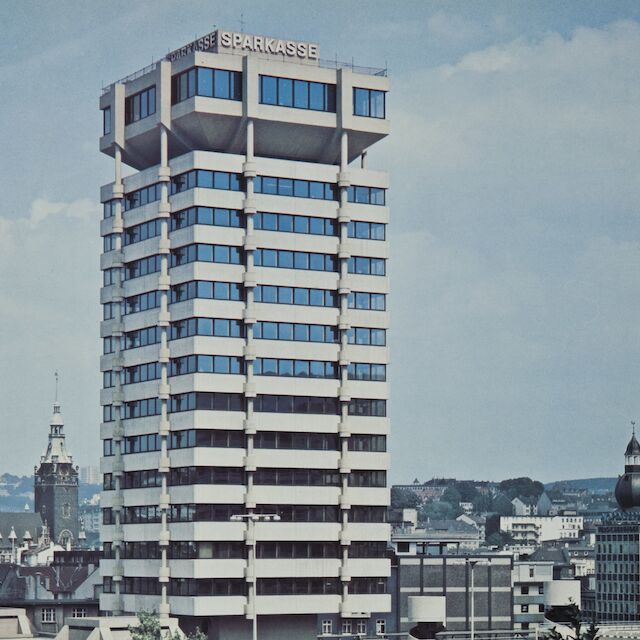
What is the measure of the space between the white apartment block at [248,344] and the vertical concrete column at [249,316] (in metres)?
Answer: 0.18

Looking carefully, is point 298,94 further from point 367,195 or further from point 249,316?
point 249,316

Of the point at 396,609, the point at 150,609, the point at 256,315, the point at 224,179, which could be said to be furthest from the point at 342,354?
the point at 396,609

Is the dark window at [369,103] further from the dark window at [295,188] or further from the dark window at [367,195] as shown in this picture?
the dark window at [295,188]

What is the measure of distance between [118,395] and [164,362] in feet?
30.7

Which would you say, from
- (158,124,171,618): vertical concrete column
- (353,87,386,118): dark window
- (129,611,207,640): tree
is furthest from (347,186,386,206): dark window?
(129,611,207,640): tree

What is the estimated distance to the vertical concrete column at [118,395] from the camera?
521ft

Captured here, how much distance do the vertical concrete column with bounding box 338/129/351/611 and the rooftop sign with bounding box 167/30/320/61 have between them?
347 inches

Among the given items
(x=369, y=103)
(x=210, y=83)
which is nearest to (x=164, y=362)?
(x=210, y=83)

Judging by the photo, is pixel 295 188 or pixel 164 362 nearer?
pixel 164 362

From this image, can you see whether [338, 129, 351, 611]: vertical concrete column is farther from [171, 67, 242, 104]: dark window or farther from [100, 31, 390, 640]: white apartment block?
[171, 67, 242, 104]: dark window

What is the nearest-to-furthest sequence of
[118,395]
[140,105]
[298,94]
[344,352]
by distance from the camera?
[298,94]
[344,352]
[140,105]
[118,395]

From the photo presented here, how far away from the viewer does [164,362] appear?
Answer: 499ft

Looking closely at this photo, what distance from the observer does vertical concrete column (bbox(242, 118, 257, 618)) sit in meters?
149

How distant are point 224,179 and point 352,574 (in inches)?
1508
